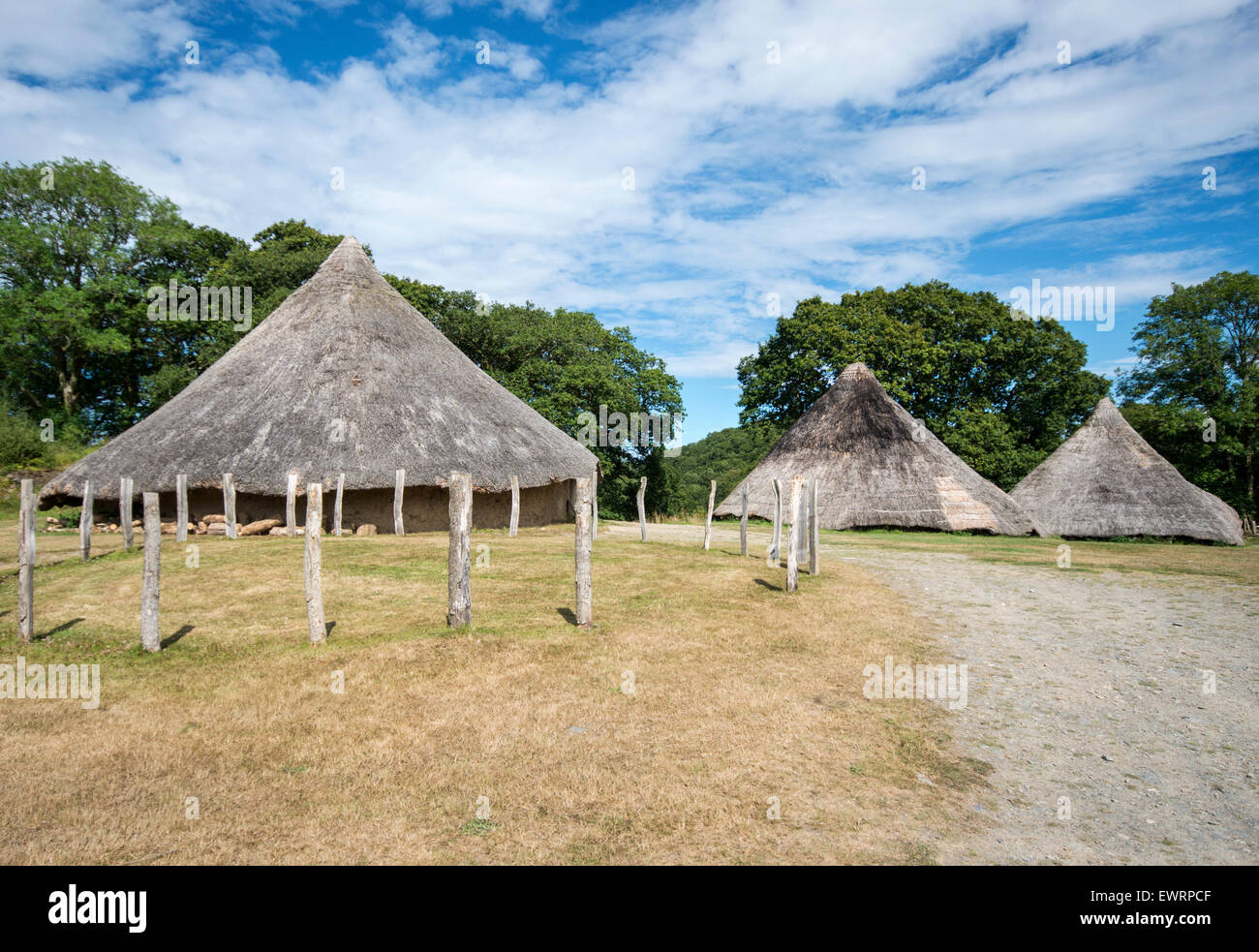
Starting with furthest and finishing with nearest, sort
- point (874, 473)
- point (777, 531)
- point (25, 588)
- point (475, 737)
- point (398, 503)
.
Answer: point (874, 473) → point (398, 503) → point (777, 531) → point (25, 588) → point (475, 737)

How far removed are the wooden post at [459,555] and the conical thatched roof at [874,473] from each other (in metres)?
16.1


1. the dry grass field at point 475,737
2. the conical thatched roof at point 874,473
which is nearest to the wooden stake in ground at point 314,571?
the dry grass field at point 475,737

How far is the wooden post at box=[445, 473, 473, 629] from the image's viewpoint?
778 centimetres

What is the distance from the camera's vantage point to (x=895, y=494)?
24.0 meters

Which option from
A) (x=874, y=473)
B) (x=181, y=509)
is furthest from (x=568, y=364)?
(x=181, y=509)

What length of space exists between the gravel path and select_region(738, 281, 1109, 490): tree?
2557 centimetres

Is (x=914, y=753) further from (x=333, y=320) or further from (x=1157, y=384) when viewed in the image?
(x=1157, y=384)

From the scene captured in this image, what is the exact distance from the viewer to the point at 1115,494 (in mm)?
25250

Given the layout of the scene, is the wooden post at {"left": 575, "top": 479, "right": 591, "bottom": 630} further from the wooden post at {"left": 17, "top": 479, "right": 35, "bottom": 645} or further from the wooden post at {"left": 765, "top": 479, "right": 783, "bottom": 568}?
the wooden post at {"left": 17, "top": 479, "right": 35, "bottom": 645}

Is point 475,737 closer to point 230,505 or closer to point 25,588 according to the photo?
point 25,588

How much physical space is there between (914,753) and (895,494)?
20.5 metres

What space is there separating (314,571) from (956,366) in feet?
123

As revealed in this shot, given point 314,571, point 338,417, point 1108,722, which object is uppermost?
point 338,417
